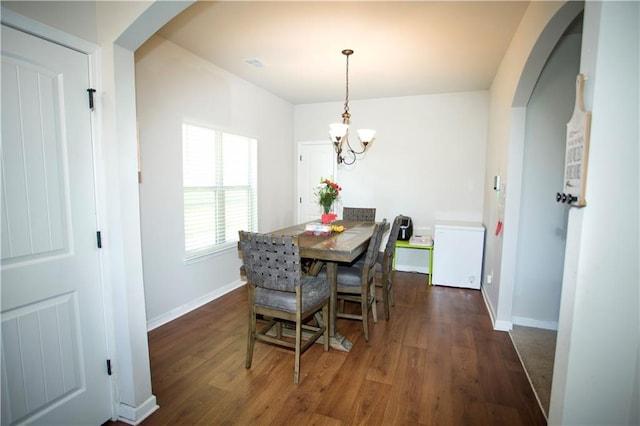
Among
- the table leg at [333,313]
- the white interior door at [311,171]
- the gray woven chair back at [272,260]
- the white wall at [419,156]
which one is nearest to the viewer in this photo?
the gray woven chair back at [272,260]

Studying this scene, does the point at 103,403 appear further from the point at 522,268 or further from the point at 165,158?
the point at 522,268

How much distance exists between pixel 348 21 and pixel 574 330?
8.22 feet

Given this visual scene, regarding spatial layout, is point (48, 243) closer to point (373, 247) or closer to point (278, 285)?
point (278, 285)

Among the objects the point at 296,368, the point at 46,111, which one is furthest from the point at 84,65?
the point at 296,368

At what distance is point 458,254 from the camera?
4.32 metres

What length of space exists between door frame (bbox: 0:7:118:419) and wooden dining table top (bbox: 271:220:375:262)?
4.07 feet

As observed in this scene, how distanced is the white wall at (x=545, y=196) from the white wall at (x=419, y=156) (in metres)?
1.80

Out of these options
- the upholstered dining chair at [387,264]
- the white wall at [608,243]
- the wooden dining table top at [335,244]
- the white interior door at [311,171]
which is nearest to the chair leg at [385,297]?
the upholstered dining chair at [387,264]

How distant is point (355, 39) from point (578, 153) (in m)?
2.21

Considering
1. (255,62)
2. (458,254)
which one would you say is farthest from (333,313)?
(255,62)

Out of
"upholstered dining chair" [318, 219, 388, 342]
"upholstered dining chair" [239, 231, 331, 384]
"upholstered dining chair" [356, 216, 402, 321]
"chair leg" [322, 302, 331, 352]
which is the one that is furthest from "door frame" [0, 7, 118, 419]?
"upholstered dining chair" [356, 216, 402, 321]

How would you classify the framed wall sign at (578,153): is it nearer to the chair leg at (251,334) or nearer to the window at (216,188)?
the chair leg at (251,334)

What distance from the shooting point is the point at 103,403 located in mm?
1853

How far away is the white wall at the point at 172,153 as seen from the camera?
2939 mm
